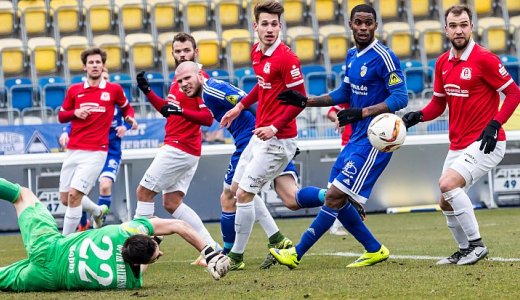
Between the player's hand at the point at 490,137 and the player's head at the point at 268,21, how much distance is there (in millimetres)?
1995

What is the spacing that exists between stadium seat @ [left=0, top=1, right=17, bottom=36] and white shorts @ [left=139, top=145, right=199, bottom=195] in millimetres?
10121

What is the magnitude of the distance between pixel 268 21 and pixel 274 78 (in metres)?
0.48

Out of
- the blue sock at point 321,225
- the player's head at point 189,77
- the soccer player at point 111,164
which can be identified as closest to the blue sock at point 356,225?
the blue sock at point 321,225

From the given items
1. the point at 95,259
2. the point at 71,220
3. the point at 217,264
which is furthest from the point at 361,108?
the point at 71,220

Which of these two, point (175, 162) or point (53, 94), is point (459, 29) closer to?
point (175, 162)

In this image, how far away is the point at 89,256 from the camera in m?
7.32

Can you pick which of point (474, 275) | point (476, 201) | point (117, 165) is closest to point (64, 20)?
point (117, 165)

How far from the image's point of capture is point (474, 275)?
787 centimetres

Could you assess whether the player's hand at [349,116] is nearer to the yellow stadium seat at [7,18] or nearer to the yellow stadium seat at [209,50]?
the yellow stadium seat at [209,50]

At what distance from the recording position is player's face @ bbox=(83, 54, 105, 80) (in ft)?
42.1

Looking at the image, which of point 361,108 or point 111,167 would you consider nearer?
point 361,108

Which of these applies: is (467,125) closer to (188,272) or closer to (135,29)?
(188,272)

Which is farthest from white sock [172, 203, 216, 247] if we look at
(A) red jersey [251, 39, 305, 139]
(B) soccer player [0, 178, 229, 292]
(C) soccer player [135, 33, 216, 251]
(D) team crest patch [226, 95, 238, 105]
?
(B) soccer player [0, 178, 229, 292]

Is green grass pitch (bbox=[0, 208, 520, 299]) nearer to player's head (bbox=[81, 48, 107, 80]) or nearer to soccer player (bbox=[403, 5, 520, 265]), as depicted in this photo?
soccer player (bbox=[403, 5, 520, 265])
